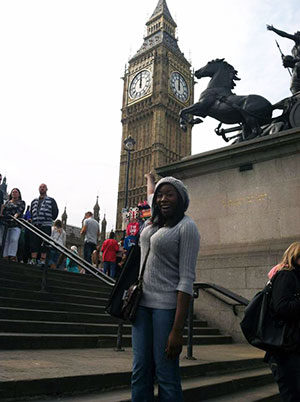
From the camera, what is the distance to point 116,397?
9.89 ft

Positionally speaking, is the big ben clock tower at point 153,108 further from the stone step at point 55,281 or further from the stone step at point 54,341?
the stone step at point 54,341

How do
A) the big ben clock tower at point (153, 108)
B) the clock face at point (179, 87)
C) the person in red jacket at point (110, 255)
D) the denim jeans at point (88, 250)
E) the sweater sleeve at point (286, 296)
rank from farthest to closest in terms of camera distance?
the clock face at point (179, 87), the big ben clock tower at point (153, 108), the denim jeans at point (88, 250), the person in red jacket at point (110, 255), the sweater sleeve at point (286, 296)

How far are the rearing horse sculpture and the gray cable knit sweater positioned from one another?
725 cm

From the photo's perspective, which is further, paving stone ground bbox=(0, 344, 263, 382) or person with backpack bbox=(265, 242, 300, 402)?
paving stone ground bbox=(0, 344, 263, 382)

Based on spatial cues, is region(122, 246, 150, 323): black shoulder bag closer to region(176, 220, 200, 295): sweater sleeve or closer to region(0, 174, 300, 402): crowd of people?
region(0, 174, 300, 402): crowd of people

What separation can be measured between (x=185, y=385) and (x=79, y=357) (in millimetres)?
1086

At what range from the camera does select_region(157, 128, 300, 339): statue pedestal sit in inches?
282

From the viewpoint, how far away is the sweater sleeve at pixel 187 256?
7.28 ft

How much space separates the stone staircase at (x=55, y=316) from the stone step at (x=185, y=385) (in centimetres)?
137

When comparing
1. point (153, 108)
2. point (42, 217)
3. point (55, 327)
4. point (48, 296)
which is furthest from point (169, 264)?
point (153, 108)

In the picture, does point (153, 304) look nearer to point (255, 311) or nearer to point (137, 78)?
point (255, 311)

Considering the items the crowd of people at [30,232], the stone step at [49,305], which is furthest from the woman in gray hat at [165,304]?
the crowd of people at [30,232]

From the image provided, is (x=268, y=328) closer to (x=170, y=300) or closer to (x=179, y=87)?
(x=170, y=300)

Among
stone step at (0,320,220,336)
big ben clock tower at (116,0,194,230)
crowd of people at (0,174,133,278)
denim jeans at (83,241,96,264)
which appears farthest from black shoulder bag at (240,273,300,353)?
big ben clock tower at (116,0,194,230)
